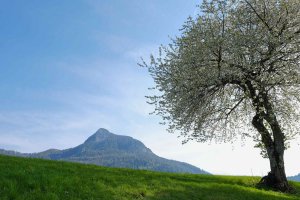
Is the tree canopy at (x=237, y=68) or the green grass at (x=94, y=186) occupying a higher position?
the tree canopy at (x=237, y=68)

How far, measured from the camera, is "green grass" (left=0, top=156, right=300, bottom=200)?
2053cm

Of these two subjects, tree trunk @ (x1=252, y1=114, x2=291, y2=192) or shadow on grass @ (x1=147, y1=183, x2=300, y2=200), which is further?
tree trunk @ (x1=252, y1=114, x2=291, y2=192)

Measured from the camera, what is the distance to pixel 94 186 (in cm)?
2391

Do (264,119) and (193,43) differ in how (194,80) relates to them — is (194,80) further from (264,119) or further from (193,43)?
(264,119)

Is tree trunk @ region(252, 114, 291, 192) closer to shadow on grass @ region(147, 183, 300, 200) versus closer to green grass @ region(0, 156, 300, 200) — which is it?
shadow on grass @ region(147, 183, 300, 200)

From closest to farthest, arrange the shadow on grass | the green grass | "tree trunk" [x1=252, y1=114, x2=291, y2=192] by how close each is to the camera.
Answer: the green grass → the shadow on grass → "tree trunk" [x1=252, y1=114, x2=291, y2=192]

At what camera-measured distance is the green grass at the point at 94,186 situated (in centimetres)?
2053

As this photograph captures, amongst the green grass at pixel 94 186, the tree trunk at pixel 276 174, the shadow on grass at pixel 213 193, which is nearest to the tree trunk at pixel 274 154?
the tree trunk at pixel 276 174

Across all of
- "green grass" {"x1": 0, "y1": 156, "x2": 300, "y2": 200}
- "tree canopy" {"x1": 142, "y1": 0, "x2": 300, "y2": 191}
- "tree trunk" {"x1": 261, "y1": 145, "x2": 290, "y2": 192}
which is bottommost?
"green grass" {"x1": 0, "y1": 156, "x2": 300, "y2": 200}

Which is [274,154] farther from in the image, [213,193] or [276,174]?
[213,193]

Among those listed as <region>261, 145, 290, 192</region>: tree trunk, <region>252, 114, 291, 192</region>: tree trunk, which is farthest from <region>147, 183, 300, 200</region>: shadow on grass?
<region>252, 114, 291, 192</region>: tree trunk

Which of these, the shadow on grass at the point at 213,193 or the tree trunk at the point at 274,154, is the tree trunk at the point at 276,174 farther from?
the shadow on grass at the point at 213,193

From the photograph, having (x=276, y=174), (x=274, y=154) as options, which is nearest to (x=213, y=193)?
(x=276, y=174)

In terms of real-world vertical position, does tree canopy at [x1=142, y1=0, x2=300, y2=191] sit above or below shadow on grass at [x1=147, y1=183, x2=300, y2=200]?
above
